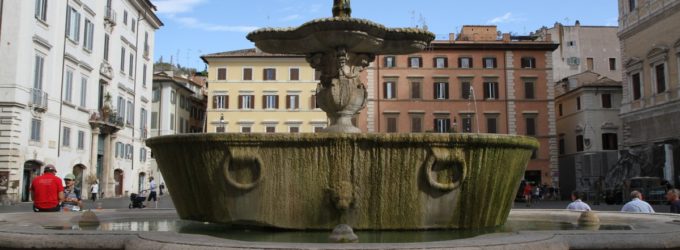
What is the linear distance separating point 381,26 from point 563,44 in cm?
5593

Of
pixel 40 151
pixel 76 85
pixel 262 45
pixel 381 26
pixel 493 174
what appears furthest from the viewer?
pixel 76 85

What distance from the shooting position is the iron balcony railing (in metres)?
26.6

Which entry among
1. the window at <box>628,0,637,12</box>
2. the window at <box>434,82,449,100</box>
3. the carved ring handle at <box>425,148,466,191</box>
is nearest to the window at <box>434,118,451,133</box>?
the window at <box>434,82,449,100</box>

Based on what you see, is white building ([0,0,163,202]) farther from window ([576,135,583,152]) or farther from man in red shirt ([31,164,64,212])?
window ([576,135,583,152])

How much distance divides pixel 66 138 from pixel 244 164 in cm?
2745

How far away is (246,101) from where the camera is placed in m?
53.3

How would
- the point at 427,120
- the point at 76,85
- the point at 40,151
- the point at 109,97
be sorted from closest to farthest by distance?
the point at 40,151 → the point at 76,85 → the point at 109,97 → the point at 427,120

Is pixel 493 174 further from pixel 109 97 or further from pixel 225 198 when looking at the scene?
pixel 109 97

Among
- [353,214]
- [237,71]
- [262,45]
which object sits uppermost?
[237,71]

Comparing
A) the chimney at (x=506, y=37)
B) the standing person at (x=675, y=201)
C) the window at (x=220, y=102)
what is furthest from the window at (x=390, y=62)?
the standing person at (x=675, y=201)

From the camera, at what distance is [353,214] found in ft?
20.5

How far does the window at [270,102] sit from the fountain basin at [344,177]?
46.9 m

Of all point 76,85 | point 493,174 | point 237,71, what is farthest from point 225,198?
point 237,71

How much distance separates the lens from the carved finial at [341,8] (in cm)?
932
